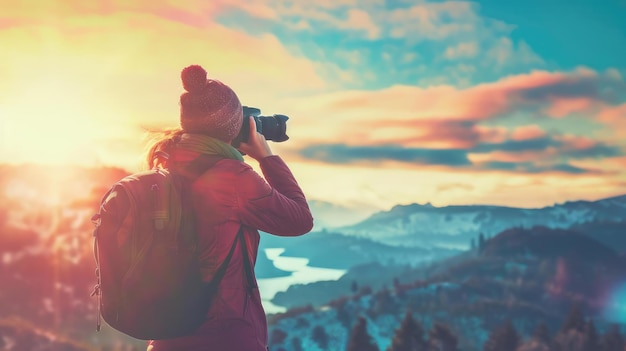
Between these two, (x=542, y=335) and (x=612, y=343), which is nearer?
(x=612, y=343)

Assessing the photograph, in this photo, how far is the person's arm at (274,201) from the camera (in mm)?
3848

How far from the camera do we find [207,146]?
13.2 ft

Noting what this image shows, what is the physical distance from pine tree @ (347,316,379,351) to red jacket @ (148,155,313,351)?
138 m

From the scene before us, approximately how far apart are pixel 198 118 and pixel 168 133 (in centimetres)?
25

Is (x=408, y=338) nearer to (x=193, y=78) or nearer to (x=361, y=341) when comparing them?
(x=361, y=341)

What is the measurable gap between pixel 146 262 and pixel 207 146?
0.81 meters

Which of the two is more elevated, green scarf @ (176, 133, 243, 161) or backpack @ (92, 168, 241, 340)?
green scarf @ (176, 133, 243, 161)

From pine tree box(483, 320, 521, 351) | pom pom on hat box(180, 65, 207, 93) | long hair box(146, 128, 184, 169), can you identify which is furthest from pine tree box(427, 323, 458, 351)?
pom pom on hat box(180, 65, 207, 93)

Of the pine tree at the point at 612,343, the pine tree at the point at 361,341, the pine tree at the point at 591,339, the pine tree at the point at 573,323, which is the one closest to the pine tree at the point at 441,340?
the pine tree at the point at 361,341

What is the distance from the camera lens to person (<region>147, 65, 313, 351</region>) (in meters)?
3.86

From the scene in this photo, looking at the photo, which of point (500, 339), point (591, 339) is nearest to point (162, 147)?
point (500, 339)

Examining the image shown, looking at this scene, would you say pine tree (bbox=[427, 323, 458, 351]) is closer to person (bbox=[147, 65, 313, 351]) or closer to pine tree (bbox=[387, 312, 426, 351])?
pine tree (bbox=[387, 312, 426, 351])

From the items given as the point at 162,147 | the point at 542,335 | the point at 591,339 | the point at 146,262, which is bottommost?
the point at 542,335

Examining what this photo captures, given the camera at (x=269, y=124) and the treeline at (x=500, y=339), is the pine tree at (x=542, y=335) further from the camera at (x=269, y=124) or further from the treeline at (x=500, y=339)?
the camera at (x=269, y=124)
